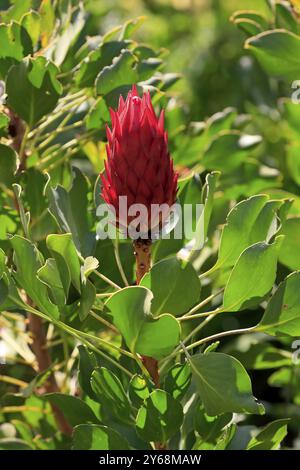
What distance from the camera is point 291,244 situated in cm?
158

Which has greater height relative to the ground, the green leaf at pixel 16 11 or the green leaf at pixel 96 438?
the green leaf at pixel 16 11

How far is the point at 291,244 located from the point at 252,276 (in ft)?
1.12

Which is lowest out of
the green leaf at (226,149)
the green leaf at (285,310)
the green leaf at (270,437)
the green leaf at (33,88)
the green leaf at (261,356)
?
the green leaf at (261,356)

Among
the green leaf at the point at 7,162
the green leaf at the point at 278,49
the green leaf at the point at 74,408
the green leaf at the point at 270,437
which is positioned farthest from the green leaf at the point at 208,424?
the green leaf at the point at 278,49

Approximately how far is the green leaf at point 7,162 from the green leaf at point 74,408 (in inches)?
15.5

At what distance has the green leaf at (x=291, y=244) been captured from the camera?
1560mm

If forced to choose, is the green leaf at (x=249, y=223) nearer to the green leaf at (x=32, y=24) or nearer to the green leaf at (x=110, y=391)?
the green leaf at (x=110, y=391)

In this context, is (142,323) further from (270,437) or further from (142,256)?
(270,437)

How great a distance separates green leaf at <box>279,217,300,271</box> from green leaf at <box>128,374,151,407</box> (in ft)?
1.34

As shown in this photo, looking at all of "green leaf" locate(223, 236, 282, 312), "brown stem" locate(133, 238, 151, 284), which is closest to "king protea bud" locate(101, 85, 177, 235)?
"brown stem" locate(133, 238, 151, 284)

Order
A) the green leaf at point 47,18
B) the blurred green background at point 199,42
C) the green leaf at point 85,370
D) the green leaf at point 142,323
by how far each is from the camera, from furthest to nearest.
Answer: the blurred green background at point 199,42 → the green leaf at point 47,18 → the green leaf at point 85,370 → the green leaf at point 142,323

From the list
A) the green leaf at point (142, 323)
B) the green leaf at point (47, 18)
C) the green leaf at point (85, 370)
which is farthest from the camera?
the green leaf at point (47, 18)

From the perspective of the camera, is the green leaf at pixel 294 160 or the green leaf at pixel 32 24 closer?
the green leaf at pixel 32 24

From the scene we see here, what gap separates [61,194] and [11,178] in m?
0.17
